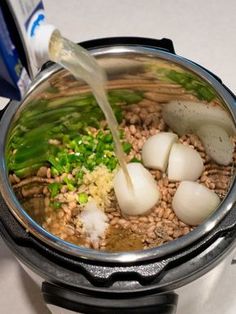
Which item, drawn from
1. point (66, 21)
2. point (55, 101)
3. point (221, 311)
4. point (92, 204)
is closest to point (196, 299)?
point (221, 311)

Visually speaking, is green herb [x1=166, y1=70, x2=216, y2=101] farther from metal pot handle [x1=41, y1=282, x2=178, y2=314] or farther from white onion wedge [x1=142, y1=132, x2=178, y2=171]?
metal pot handle [x1=41, y1=282, x2=178, y2=314]

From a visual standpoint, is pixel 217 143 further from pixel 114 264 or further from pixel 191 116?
pixel 114 264

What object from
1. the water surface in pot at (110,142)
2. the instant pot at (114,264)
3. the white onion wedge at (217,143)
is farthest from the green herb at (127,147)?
the instant pot at (114,264)

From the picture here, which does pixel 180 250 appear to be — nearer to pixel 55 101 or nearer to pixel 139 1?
pixel 55 101

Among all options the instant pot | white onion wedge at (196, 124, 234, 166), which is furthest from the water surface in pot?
the instant pot

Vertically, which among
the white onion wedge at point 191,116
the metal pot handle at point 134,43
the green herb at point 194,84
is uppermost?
the metal pot handle at point 134,43

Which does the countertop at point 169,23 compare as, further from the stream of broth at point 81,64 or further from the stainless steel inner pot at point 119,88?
the stream of broth at point 81,64
